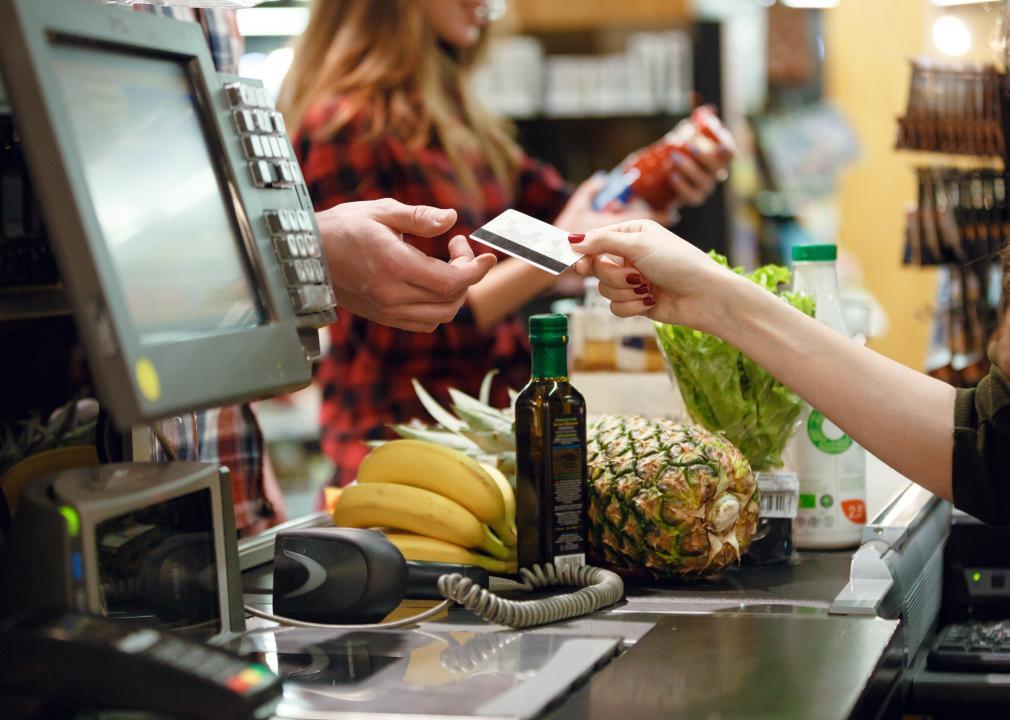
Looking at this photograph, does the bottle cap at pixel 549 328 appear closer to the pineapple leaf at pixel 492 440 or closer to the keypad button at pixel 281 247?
the pineapple leaf at pixel 492 440

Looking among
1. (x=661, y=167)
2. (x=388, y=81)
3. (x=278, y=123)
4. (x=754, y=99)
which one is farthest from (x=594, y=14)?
(x=278, y=123)

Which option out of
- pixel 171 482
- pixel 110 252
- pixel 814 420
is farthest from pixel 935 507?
pixel 110 252

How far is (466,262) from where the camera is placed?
146 cm

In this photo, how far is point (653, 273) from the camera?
147 cm

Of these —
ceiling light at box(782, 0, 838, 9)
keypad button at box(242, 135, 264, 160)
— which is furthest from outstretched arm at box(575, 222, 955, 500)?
ceiling light at box(782, 0, 838, 9)

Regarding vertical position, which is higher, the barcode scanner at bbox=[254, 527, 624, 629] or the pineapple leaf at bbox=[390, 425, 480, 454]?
the pineapple leaf at bbox=[390, 425, 480, 454]

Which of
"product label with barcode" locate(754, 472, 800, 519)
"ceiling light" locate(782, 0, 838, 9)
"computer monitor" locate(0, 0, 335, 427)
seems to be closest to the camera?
"computer monitor" locate(0, 0, 335, 427)

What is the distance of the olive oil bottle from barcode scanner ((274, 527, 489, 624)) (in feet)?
0.59

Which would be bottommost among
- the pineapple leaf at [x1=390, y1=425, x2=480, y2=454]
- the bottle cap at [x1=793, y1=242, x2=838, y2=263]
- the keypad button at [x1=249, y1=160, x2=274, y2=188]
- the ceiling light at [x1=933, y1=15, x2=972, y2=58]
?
the pineapple leaf at [x1=390, y1=425, x2=480, y2=454]

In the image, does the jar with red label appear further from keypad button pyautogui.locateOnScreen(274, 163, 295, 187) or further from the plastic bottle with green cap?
keypad button pyautogui.locateOnScreen(274, 163, 295, 187)

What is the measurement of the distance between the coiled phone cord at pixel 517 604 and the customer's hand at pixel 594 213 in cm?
126

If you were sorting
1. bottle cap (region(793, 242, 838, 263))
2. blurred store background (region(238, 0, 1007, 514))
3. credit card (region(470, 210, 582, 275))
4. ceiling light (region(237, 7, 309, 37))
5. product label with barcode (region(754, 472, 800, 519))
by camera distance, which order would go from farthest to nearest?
ceiling light (region(237, 7, 309, 37)) < blurred store background (region(238, 0, 1007, 514)) < bottle cap (region(793, 242, 838, 263)) < product label with barcode (region(754, 472, 800, 519)) < credit card (region(470, 210, 582, 275))

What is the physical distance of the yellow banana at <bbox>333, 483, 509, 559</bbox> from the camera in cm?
146

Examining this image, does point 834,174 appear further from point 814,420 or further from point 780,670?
point 780,670
